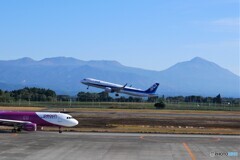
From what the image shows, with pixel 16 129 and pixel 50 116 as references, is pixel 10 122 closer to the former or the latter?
pixel 16 129

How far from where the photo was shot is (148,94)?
159m

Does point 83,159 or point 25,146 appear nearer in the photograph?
point 83,159

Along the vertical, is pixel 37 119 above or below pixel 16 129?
above

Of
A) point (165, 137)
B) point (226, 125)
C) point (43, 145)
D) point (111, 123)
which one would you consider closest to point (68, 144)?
point (43, 145)

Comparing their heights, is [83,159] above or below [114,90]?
below

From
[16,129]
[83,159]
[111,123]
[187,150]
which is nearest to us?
[83,159]

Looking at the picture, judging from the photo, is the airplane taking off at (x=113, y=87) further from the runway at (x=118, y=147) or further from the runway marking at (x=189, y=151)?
the runway marking at (x=189, y=151)

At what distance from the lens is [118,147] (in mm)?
Result: 44875

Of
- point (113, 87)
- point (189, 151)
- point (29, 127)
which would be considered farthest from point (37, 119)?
point (113, 87)

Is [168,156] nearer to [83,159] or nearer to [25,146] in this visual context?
[83,159]

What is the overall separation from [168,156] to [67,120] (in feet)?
82.5

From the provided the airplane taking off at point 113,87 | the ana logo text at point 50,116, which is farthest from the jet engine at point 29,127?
the airplane taking off at point 113,87

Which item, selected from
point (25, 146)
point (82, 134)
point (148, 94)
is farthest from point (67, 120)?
point (148, 94)

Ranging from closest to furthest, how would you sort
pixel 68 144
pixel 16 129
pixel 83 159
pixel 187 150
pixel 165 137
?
pixel 83 159
pixel 187 150
pixel 68 144
pixel 165 137
pixel 16 129
